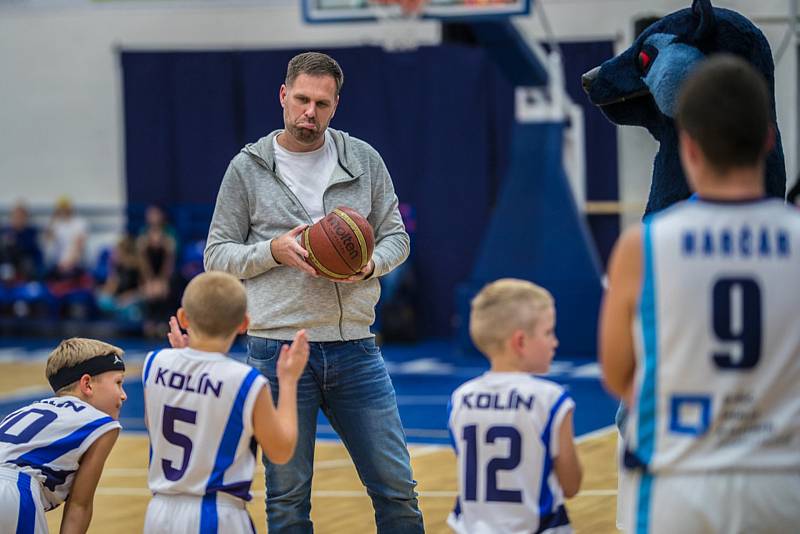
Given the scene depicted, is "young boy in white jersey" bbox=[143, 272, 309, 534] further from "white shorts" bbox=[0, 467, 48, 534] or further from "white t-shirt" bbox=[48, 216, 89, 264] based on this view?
"white t-shirt" bbox=[48, 216, 89, 264]

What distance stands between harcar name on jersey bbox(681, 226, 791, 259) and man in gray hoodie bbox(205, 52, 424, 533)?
1700 mm

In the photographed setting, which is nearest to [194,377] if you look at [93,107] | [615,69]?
[615,69]

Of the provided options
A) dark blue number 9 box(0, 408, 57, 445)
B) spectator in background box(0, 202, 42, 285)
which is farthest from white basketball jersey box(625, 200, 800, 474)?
spectator in background box(0, 202, 42, 285)

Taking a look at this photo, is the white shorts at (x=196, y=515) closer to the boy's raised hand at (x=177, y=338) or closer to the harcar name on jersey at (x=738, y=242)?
the boy's raised hand at (x=177, y=338)

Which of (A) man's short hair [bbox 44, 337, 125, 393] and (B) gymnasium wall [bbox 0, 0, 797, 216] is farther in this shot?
(B) gymnasium wall [bbox 0, 0, 797, 216]

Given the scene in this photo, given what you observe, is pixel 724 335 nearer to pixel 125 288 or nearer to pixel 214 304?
pixel 214 304

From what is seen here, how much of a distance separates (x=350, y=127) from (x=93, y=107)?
13.1ft

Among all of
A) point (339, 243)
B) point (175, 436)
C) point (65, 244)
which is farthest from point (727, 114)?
point (65, 244)

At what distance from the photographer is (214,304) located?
349cm

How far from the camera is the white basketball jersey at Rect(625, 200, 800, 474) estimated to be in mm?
2695

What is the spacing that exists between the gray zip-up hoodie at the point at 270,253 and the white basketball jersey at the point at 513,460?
1.03 meters

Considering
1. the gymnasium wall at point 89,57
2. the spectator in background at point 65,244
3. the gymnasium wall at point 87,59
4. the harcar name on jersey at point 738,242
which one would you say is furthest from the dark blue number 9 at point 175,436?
the spectator in background at point 65,244

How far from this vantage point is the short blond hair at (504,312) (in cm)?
339

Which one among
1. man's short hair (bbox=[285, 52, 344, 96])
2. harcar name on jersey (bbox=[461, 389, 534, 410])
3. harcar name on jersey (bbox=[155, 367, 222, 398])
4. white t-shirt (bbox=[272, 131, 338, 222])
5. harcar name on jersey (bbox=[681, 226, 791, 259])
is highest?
man's short hair (bbox=[285, 52, 344, 96])
